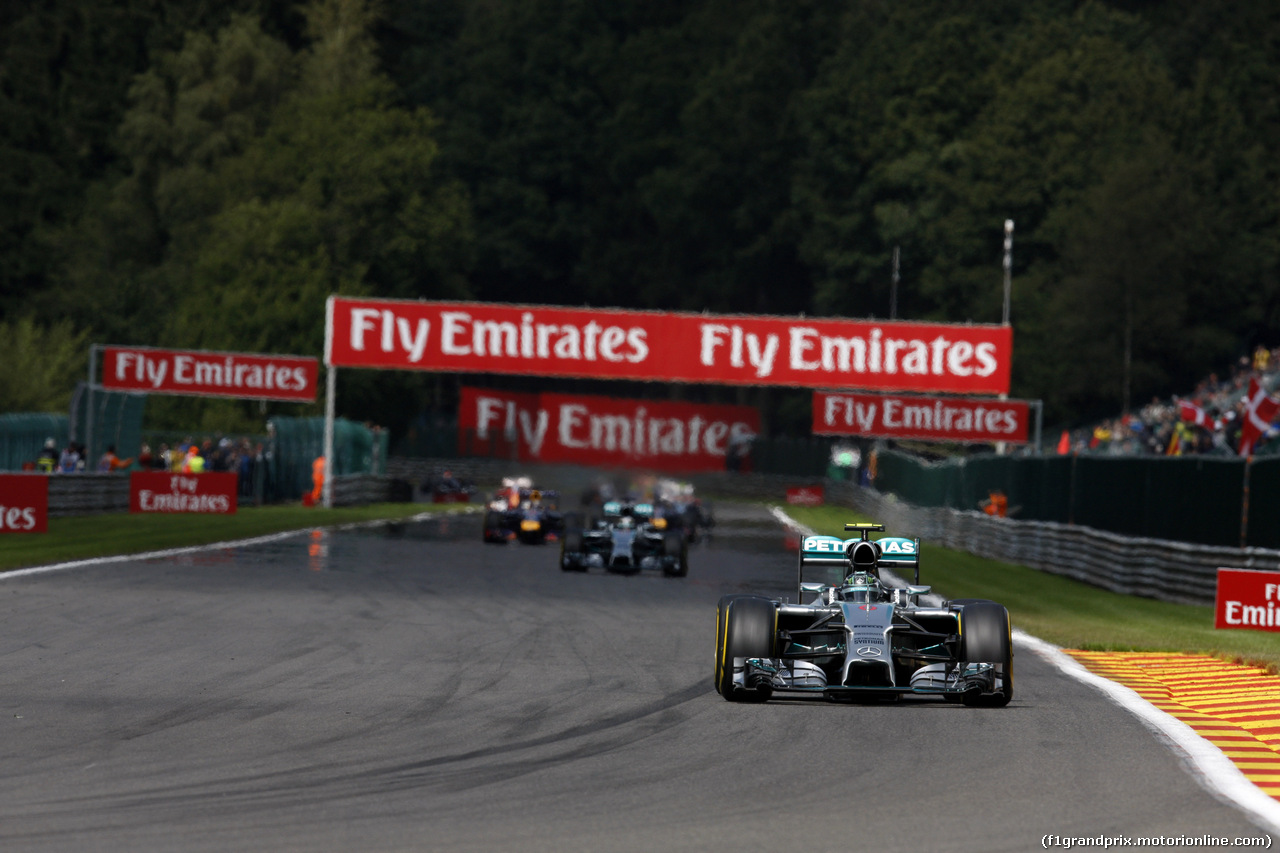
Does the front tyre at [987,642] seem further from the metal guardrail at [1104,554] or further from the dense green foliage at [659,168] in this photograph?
the dense green foliage at [659,168]

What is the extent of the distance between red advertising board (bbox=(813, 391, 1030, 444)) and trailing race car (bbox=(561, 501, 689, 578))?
2445 centimetres

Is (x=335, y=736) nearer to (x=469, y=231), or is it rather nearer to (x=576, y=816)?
(x=576, y=816)

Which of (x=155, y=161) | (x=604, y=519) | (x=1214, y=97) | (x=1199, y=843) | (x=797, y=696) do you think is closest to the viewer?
(x=1199, y=843)

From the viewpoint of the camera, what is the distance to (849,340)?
4966 cm

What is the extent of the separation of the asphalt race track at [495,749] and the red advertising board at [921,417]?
112 feet

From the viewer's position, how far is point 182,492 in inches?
1565

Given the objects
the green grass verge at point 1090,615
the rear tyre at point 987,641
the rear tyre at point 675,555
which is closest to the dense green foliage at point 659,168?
the green grass verge at point 1090,615

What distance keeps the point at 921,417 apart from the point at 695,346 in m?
6.96

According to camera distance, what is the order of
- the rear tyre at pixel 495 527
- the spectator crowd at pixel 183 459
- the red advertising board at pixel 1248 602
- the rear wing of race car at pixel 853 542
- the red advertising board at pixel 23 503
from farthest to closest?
the spectator crowd at pixel 183 459 < the rear tyre at pixel 495 527 < the red advertising board at pixel 23 503 < the red advertising board at pixel 1248 602 < the rear wing of race car at pixel 853 542

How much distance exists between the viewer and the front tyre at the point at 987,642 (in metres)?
12.6

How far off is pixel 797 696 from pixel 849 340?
1452 inches

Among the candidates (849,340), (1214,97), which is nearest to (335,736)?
(849,340)

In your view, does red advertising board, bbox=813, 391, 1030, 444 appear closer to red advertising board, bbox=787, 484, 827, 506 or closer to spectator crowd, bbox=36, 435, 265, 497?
spectator crowd, bbox=36, 435, 265, 497

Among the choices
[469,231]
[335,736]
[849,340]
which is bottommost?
[335,736]
